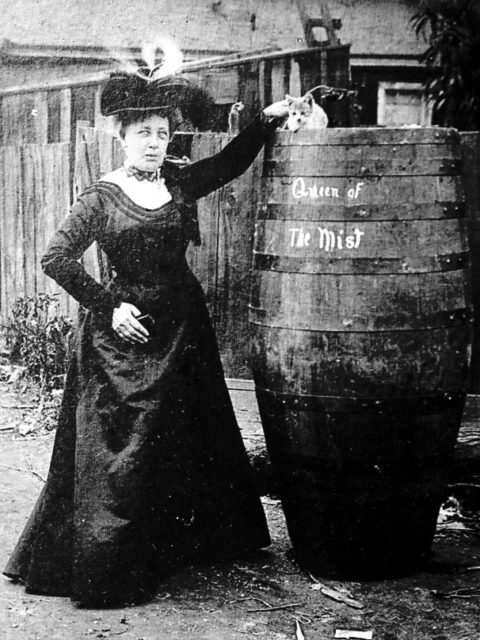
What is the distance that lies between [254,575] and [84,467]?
0.75m

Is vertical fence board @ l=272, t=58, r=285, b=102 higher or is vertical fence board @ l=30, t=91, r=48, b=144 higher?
vertical fence board @ l=272, t=58, r=285, b=102

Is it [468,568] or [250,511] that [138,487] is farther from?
[468,568]

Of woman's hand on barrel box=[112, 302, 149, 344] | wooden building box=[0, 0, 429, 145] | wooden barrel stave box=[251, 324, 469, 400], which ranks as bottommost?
wooden barrel stave box=[251, 324, 469, 400]

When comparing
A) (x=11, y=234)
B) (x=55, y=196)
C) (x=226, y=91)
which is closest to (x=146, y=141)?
(x=55, y=196)

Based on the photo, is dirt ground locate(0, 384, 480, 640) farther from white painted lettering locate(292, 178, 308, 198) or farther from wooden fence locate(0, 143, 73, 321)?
wooden fence locate(0, 143, 73, 321)

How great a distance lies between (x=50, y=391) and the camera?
5453mm

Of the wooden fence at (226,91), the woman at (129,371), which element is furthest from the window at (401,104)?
the woman at (129,371)

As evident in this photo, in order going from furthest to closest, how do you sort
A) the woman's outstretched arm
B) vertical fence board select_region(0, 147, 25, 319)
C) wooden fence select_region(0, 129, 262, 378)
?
vertical fence board select_region(0, 147, 25, 319), wooden fence select_region(0, 129, 262, 378), the woman's outstretched arm

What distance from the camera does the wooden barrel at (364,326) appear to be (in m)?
3.11

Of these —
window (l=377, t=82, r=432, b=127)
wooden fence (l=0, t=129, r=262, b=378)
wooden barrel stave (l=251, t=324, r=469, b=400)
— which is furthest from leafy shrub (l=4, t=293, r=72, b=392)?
window (l=377, t=82, r=432, b=127)

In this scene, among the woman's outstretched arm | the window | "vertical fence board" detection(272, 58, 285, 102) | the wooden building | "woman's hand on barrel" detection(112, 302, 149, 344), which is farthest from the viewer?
the window

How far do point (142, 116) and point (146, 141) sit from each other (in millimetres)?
83

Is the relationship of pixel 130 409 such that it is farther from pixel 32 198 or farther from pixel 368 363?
pixel 32 198

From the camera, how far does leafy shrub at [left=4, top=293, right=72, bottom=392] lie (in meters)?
5.49
